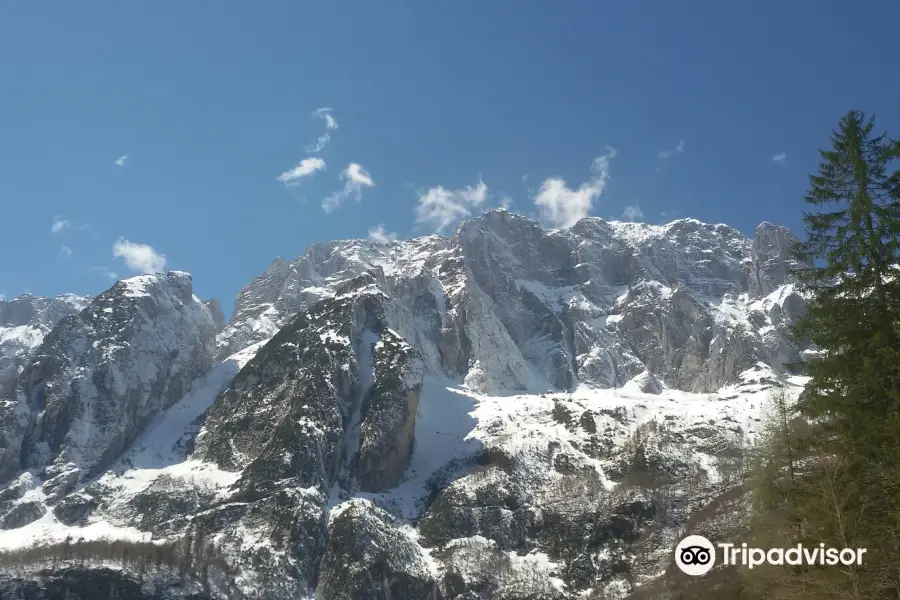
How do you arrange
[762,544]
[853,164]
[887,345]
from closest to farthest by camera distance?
[887,345] → [853,164] → [762,544]

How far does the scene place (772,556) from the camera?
1718 inches

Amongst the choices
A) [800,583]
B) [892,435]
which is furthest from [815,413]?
[800,583]

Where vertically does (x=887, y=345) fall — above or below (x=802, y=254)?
below

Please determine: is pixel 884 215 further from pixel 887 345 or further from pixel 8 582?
pixel 8 582

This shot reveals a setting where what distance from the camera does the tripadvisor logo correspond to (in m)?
33.4

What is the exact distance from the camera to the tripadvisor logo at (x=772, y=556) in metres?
33.4

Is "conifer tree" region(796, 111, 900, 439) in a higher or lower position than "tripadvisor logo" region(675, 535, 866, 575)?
higher

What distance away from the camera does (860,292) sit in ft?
139

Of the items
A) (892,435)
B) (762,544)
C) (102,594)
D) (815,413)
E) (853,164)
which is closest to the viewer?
(892,435)

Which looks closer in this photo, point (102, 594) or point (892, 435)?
point (892, 435)

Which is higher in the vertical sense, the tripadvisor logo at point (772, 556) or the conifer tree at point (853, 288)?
the conifer tree at point (853, 288)

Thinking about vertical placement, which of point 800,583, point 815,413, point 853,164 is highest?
point 853,164

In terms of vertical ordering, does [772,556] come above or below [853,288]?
below

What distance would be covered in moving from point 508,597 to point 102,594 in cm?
10009
